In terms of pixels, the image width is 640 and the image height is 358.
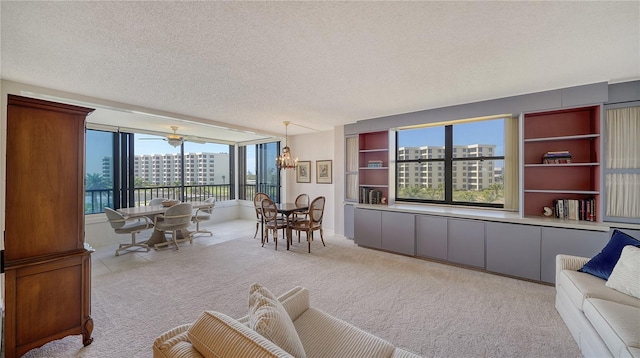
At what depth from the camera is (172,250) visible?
4.60 meters

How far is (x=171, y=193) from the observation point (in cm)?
684

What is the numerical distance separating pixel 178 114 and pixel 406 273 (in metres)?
4.57

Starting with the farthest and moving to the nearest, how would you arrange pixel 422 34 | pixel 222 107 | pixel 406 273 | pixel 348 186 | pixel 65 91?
pixel 348 186 → pixel 222 107 → pixel 406 273 → pixel 65 91 → pixel 422 34

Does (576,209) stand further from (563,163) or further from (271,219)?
(271,219)

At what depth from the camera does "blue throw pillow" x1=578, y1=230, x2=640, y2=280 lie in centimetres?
211

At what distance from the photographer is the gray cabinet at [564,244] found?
2.89m

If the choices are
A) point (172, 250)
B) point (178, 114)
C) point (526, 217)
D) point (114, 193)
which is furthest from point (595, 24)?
point (114, 193)

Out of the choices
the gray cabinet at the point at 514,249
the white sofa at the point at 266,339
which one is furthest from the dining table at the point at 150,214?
the gray cabinet at the point at 514,249

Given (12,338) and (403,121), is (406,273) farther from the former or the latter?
(12,338)

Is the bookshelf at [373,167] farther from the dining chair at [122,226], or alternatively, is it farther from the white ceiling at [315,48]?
the dining chair at [122,226]

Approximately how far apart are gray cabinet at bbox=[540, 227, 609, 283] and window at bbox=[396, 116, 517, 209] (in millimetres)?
901

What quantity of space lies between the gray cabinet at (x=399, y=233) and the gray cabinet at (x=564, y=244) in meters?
1.62

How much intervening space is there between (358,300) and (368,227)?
6.75 ft

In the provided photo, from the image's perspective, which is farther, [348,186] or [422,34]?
[348,186]
